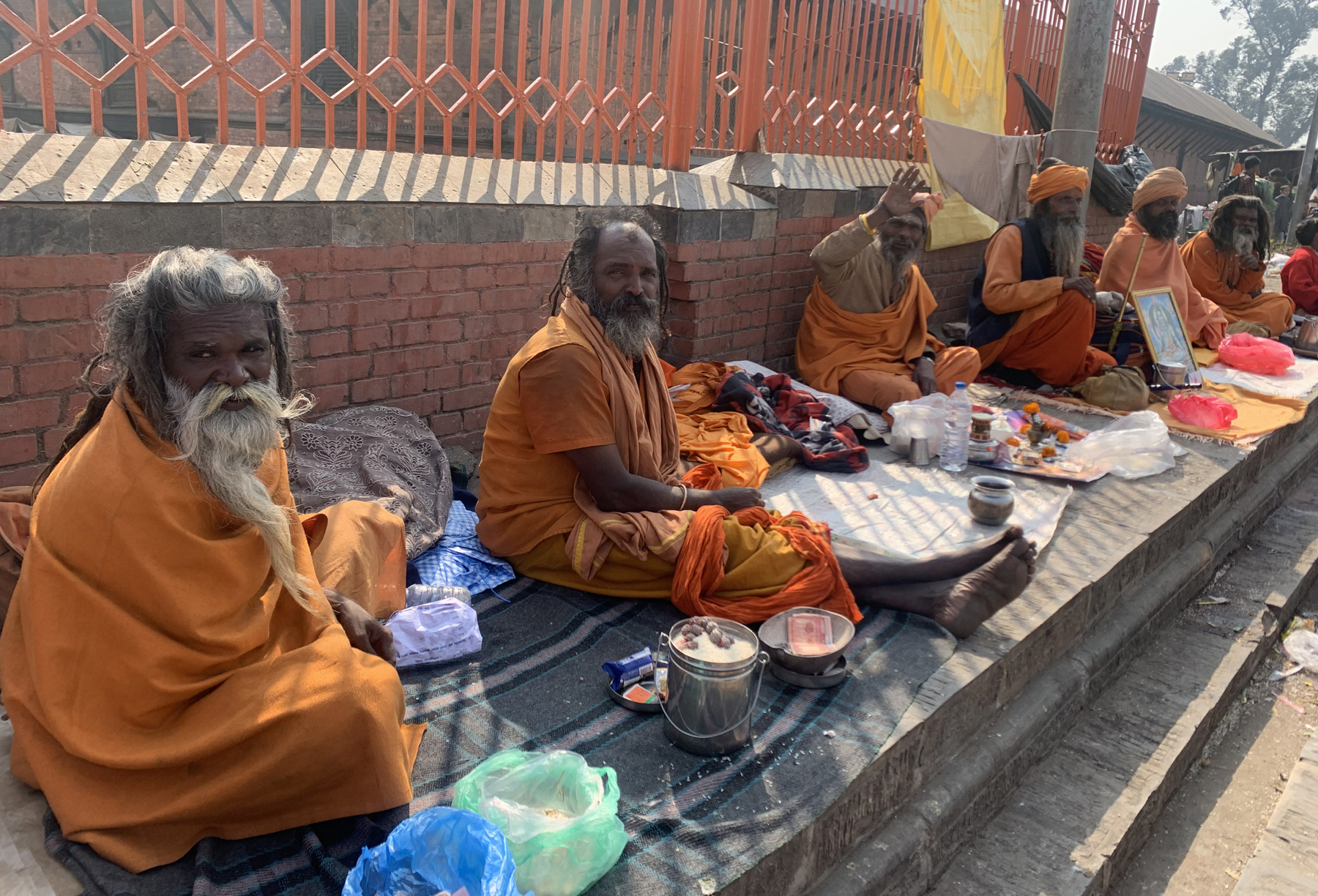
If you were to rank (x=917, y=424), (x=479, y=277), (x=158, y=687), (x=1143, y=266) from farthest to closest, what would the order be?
(x=1143, y=266), (x=917, y=424), (x=479, y=277), (x=158, y=687)

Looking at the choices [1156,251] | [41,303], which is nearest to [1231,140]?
[1156,251]

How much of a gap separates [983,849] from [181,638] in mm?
2554

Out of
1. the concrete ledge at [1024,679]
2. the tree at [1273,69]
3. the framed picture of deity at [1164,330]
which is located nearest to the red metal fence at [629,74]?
the framed picture of deity at [1164,330]

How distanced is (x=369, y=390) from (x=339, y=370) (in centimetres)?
19

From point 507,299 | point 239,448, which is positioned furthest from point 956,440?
point 239,448

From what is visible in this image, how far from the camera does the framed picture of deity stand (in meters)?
7.28

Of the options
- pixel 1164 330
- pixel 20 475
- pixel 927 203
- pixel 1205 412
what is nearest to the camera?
pixel 20 475

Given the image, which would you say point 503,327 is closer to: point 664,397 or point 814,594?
point 664,397

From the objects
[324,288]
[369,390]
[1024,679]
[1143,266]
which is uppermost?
[1143,266]

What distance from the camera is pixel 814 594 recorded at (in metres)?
3.37

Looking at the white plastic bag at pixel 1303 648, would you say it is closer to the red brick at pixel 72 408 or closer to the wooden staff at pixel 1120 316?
the wooden staff at pixel 1120 316

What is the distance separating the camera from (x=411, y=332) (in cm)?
439

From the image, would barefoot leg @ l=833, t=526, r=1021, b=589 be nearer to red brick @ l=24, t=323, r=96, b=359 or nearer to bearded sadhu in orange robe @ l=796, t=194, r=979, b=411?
bearded sadhu in orange robe @ l=796, t=194, r=979, b=411

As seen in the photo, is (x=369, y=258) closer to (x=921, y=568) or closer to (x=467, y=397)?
(x=467, y=397)
